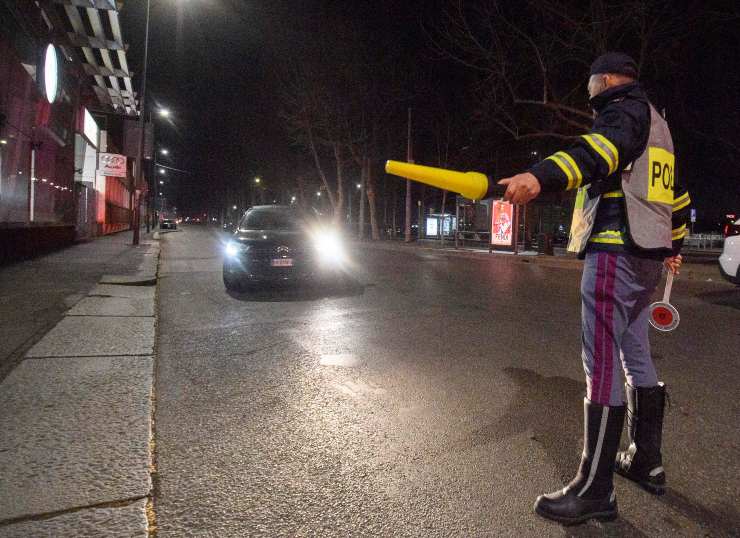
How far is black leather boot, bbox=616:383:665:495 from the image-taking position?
2574 millimetres

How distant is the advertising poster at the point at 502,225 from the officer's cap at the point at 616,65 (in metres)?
19.8

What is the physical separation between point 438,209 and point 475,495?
63.9m

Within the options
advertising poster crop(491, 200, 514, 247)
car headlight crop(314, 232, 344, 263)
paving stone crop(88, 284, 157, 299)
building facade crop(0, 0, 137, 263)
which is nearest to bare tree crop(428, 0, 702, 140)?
advertising poster crop(491, 200, 514, 247)

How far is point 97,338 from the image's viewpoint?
5.17m

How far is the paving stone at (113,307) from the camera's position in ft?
21.4

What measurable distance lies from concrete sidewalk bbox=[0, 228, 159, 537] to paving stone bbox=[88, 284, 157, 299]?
1.18 meters

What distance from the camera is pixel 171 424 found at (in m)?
3.33

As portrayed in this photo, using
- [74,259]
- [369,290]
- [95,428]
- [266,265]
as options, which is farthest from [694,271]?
[74,259]

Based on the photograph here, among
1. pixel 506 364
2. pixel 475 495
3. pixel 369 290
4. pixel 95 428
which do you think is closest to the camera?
pixel 475 495

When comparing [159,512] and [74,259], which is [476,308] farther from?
[74,259]

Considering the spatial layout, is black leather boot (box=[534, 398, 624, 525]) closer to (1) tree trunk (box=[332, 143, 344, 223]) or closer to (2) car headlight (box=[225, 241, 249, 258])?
(2) car headlight (box=[225, 241, 249, 258])

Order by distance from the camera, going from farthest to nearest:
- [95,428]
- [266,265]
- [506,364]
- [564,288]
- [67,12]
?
[67,12] → [564,288] → [266,265] → [506,364] → [95,428]

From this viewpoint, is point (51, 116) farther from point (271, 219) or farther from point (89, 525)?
point (89, 525)

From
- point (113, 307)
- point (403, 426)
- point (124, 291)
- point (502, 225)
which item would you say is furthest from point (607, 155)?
point (502, 225)
